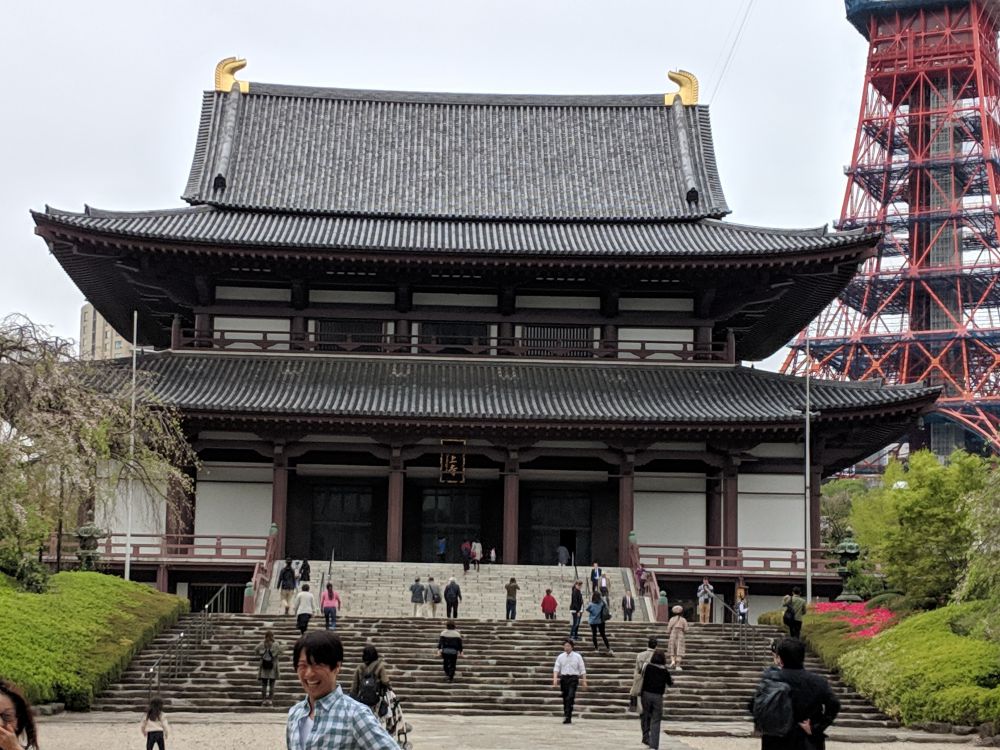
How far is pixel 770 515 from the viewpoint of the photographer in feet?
149

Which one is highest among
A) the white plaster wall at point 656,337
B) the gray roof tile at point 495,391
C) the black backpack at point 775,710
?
the white plaster wall at point 656,337

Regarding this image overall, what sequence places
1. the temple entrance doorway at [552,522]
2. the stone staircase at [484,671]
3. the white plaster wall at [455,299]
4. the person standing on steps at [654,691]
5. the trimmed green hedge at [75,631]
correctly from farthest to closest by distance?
the white plaster wall at [455,299]
the temple entrance doorway at [552,522]
the stone staircase at [484,671]
the trimmed green hedge at [75,631]
the person standing on steps at [654,691]

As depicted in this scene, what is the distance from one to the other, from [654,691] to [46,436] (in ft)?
40.4

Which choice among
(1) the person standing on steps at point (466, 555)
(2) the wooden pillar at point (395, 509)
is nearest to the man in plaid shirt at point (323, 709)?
(1) the person standing on steps at point (466, 555)

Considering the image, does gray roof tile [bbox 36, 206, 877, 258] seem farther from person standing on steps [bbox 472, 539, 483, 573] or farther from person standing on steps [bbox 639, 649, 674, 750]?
person standing on steps [bbox 639, 649, 674, 750]

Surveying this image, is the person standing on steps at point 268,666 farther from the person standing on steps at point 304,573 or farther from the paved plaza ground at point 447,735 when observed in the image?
the person standing on steps at point 304,573

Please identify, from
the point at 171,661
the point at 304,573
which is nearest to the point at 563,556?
the point at 304,573

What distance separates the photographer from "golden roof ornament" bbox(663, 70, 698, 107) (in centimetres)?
5716

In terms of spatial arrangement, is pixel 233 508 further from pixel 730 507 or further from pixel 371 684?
pixel 371 684

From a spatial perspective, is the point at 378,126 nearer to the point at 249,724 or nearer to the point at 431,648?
the point at 431,648

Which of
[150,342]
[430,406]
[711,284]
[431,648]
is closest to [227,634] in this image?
[431,648]

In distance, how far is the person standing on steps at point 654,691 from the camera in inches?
880

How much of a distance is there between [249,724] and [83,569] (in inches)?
523

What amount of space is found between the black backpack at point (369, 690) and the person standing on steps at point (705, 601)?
79.6ft
